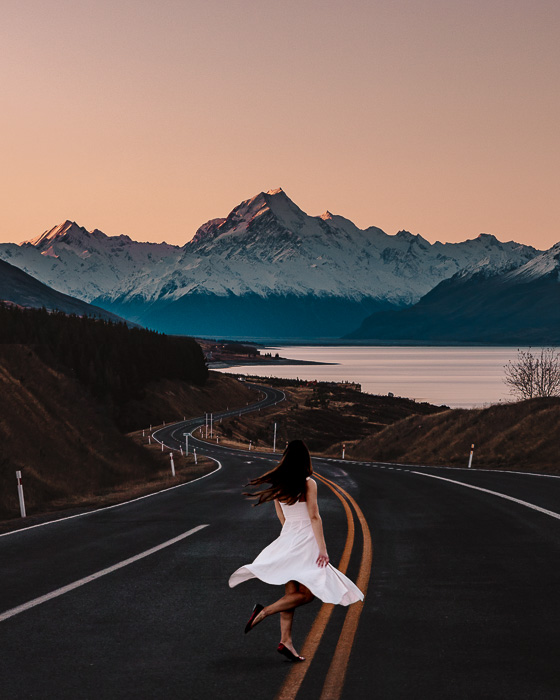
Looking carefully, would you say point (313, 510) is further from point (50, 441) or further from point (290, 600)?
point (50, 441)

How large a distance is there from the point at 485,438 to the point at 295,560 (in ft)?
128

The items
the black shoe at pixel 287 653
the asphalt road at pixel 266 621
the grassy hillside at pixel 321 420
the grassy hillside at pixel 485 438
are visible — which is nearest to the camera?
the asphalt road at pixel 266 621

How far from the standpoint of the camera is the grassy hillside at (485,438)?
38.0 metres

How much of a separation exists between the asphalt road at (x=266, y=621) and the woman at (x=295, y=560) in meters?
0.48

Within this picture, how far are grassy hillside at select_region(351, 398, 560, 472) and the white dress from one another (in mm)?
27571

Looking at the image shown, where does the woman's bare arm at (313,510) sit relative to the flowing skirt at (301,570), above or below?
above

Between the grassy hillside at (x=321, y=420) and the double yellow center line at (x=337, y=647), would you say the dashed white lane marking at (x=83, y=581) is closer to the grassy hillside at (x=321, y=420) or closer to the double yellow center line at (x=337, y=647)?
the double yellow center line at (x=337, y=647)

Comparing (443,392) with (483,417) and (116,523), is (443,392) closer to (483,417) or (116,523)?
(483,417)

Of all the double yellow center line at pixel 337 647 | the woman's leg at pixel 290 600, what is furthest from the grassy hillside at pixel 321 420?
the woman's leg at pixel 290 600

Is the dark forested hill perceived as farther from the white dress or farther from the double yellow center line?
the white dress

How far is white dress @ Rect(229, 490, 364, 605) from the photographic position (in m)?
6.89

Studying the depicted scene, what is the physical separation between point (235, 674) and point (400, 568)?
4782 mm

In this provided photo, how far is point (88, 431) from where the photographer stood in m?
37.6

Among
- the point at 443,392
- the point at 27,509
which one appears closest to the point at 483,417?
the point at 27,509
